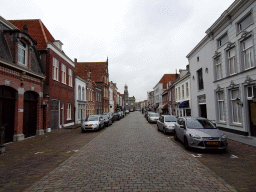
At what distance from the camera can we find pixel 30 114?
1332cm

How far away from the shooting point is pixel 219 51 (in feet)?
46.3

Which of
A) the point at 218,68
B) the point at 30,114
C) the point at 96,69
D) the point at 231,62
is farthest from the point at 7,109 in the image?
the point at 96,69

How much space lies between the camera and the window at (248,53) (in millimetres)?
10453

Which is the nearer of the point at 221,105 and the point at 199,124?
the point at 199,124

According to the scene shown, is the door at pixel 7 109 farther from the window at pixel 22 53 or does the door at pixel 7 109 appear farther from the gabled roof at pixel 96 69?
the gabled roof at pixel 96 69

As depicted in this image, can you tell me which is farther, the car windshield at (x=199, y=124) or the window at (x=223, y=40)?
the window at (x=223, y=40)

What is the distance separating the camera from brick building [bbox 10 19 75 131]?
1595 centimetres

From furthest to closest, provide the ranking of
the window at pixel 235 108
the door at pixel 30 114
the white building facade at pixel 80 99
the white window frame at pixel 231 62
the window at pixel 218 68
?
the white building facade at pixel 80 99, the window at pixel 218 68, the door at pixel 30 114, the white window frame at pixel 231 62, the window at pixel 235 108

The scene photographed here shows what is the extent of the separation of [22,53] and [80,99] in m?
14.0

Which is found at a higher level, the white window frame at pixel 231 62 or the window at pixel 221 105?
the white window frame at pixel 231 62

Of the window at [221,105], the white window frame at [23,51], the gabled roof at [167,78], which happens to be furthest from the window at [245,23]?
the gabled roof at [167,78]

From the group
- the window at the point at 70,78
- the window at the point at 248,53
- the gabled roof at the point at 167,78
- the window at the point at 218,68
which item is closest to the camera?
the window at the point at 248,53

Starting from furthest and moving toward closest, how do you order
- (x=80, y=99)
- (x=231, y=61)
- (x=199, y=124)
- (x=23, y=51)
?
(x=80, y=99) → (x=231, y=61) → (x=23, y=51) → (x=199, y=124)

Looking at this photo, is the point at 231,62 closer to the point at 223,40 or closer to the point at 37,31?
the point at 223,40
